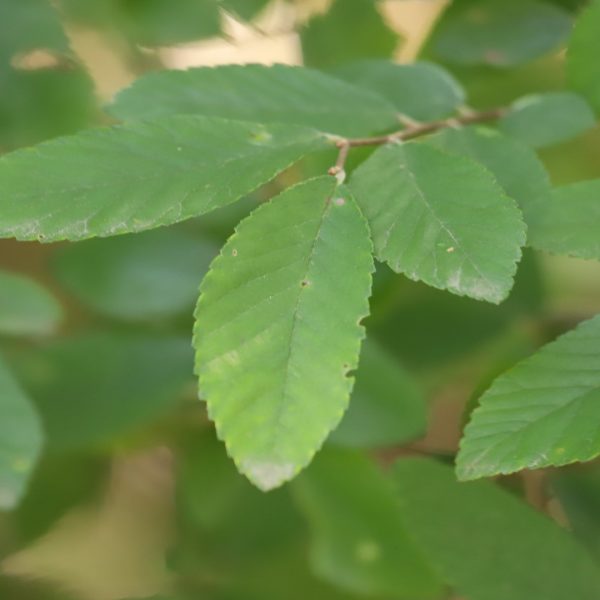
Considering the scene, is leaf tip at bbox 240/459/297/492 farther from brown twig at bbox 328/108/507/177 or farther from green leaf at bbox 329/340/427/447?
green leaf at bbox 329/340/427/447

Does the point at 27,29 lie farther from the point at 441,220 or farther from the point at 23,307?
the point at 441,220

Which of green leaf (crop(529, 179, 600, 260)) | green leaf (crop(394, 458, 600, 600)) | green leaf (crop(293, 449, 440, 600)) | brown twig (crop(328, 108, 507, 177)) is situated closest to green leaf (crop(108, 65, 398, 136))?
brown twig (crop(328, 108, 507, 177))

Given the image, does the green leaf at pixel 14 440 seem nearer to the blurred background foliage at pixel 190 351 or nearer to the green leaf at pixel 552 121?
the blurred background foliage at pixel 190 351

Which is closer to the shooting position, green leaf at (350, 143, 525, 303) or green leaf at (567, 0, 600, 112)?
green leaf at (350, 143, 525, 303)

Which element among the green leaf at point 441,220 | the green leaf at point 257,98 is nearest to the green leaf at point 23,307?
the green leaf at point 257,98

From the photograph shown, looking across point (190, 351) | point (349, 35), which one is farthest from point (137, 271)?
point (349, 35)

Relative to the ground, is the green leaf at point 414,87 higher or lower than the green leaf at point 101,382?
higher
